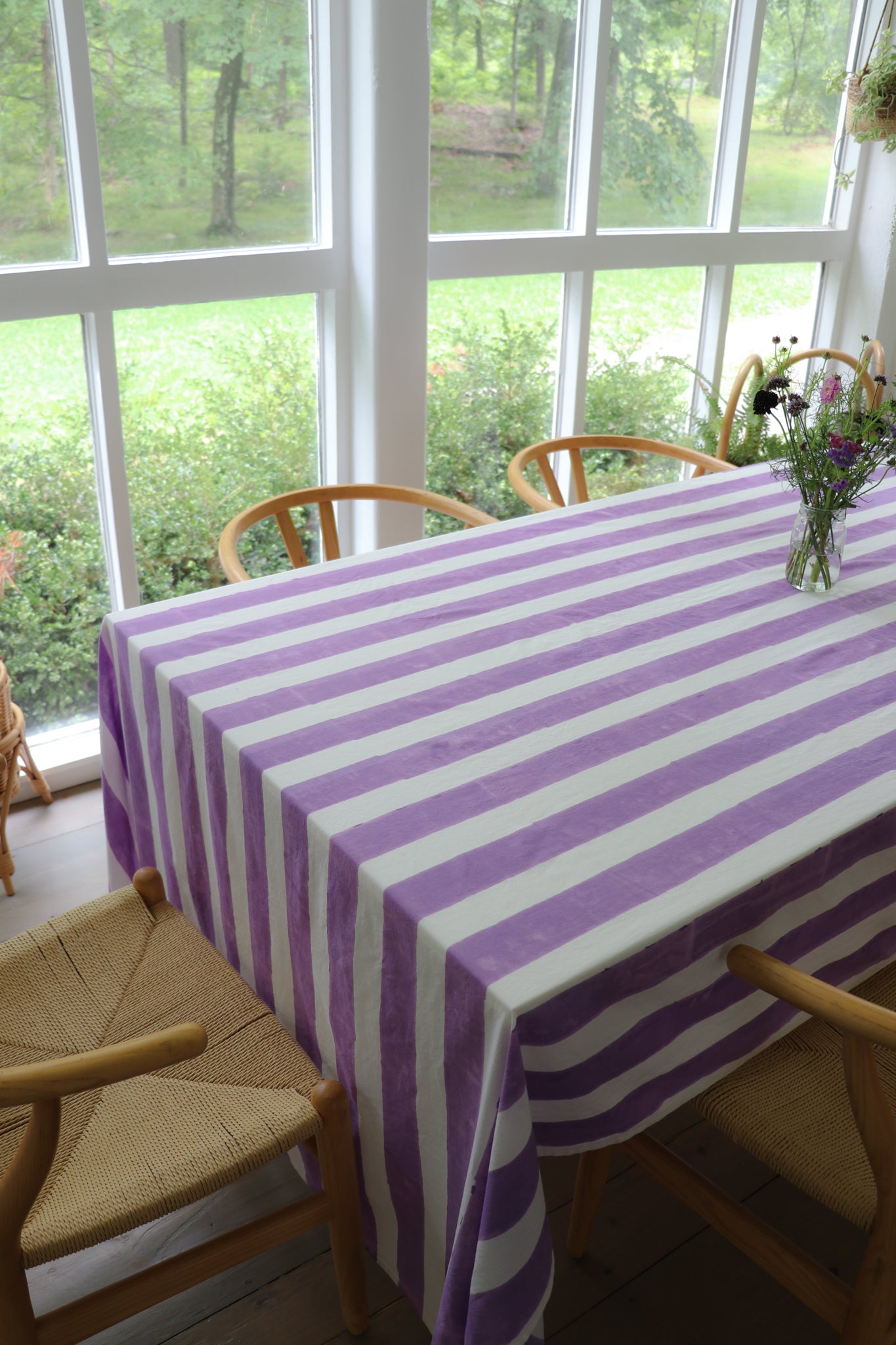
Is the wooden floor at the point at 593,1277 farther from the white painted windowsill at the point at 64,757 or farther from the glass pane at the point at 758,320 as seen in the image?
the glass pane at the point at 758,320

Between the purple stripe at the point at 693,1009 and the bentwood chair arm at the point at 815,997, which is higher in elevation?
the bentwood chair arm at the point at 815,997

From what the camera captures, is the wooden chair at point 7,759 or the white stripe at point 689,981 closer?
the white stripe at point 689,981

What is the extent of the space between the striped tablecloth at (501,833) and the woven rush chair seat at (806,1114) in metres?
0.06

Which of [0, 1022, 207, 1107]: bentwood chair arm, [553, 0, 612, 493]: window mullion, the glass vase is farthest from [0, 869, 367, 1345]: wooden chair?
[553, 0, 612, 493]: window mullion

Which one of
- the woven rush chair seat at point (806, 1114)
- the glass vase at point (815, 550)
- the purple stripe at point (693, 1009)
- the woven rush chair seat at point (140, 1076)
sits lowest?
the woven rush chair seat at point (806, 1114)

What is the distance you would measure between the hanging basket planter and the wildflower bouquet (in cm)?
194

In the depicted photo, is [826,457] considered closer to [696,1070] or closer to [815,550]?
[815,550]

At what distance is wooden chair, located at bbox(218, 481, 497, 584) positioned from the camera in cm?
199

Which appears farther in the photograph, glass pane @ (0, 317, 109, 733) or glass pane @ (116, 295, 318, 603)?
glass pane @ (116, 295, 318, 603)

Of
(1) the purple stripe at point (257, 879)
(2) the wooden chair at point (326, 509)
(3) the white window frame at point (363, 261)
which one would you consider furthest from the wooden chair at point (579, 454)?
(1) the purple stripe at point (257, 879)

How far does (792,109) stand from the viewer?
3363 millimetres

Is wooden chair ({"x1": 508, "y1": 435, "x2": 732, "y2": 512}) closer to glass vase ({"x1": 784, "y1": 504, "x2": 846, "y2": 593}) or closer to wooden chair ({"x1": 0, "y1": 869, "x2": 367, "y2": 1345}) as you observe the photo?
glass vase ({"x1": 784, "y1": 504, "x2": 846, "y2": 593})

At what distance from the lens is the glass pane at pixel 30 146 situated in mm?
1947

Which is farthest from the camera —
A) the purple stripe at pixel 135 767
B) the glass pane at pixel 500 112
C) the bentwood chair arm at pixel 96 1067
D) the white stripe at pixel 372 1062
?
the glass pane at pixel 500 112
